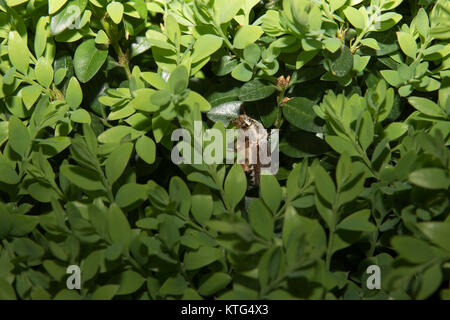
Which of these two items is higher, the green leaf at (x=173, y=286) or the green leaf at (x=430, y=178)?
the green leaf at (x=430, y=178)

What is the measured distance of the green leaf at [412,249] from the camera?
1.50 ft

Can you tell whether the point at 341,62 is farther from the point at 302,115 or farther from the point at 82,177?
the point at 82,177

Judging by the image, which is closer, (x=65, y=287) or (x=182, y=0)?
(x=65, y=287)

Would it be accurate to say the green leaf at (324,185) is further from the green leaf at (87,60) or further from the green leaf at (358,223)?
the green leaf at (87,60)

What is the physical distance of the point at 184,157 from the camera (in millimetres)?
584

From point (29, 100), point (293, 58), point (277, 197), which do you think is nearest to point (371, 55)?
point (293, 58)

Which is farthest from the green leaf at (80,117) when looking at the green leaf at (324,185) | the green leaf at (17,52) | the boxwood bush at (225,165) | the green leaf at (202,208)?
the green leaf at (324,185)

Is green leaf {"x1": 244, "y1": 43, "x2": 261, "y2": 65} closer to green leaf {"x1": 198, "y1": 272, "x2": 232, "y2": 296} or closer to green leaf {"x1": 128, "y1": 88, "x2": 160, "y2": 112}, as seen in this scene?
green leaf {"x1": 128, "y1": 88, "x2": 160, "y2": 112}

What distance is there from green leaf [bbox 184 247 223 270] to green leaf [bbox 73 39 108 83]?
1.07 feet

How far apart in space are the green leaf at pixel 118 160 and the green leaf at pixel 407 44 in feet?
1.34

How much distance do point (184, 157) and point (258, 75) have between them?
7.3 inches

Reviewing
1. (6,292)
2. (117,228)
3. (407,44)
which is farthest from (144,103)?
(407,44)

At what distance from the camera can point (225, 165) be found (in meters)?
0.63

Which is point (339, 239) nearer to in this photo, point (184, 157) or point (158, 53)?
point (184, 157)
